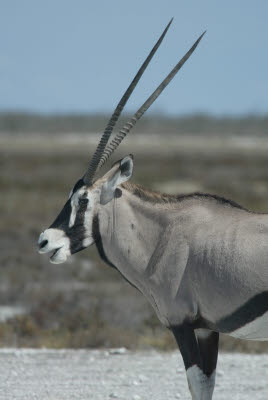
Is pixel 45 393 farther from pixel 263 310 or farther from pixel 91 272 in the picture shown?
pixel 91 272

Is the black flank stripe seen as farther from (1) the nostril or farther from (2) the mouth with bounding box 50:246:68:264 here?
(1) the nostril

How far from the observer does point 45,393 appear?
8.21 meters

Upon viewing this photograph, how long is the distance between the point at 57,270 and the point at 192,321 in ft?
51.9

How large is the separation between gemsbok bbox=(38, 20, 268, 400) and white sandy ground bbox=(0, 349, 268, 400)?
1902mm

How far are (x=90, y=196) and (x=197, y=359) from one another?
61.7 inches

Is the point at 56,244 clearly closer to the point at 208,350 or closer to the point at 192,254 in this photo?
the point at 192,254

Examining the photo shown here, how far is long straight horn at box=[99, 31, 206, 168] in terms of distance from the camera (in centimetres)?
682

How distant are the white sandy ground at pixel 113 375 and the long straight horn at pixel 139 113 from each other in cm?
262

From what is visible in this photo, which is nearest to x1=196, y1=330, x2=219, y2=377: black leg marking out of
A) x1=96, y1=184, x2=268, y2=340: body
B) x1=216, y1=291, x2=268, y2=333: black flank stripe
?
x1=96, y1=184, x2=268, y2=340: body

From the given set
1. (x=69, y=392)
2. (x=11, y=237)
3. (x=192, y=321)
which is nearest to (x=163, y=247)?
(x=192, y=321)

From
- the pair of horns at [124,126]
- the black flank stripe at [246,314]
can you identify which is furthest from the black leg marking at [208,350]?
the pair of horns at [124,126]

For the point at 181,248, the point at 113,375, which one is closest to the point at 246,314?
the point at 181,248

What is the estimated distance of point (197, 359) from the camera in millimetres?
6430

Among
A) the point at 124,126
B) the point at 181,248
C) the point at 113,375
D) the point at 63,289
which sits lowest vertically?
the point at 63,289
